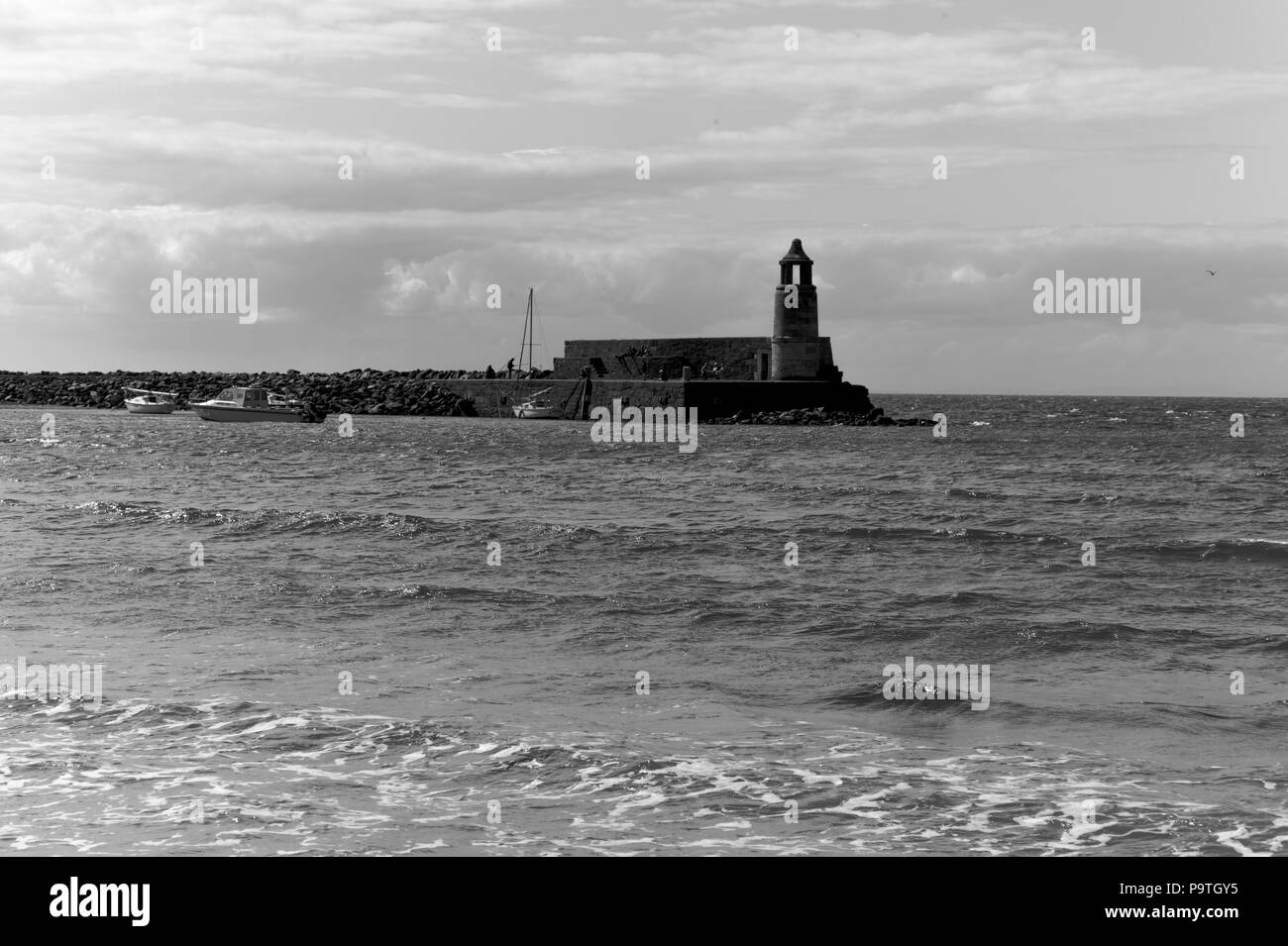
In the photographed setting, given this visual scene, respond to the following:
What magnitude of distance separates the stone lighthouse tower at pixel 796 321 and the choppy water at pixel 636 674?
37228 millimetres

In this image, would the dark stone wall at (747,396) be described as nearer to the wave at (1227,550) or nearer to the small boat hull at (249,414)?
the small boat hull at (249,414)

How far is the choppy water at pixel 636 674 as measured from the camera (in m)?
7.27

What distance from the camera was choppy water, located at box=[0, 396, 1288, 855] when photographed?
7.27m

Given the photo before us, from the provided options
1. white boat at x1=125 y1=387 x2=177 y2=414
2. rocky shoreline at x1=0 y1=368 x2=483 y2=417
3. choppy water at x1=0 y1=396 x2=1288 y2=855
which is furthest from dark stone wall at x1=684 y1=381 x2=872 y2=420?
choppy water at x1=0 y1=396 x2=1288 y2=855

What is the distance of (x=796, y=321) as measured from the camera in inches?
2552

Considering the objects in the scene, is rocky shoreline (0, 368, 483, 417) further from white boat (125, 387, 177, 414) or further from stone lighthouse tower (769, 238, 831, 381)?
stone lighthouse tower (769, 238, 831, 381)

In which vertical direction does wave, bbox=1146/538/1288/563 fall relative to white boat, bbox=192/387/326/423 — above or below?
below

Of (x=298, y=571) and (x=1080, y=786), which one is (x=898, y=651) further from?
(x=298, y=571)

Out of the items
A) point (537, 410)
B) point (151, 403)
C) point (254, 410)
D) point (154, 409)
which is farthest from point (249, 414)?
point (537, 410)

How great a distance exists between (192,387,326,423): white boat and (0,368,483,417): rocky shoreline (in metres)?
6.54

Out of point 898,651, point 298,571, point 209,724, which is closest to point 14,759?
point 209,724

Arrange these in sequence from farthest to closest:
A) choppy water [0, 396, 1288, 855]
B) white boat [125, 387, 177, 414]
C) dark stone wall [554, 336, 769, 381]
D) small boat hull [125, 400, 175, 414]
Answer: white boat [125, 387, 177, 414] < small boat hull [125, 400, 175, 414] < dark stone wall [554, 336, 769, 381] < choppy water [0, 396, 1288, 855]

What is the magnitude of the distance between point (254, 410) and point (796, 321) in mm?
28259

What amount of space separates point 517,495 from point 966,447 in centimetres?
2712
